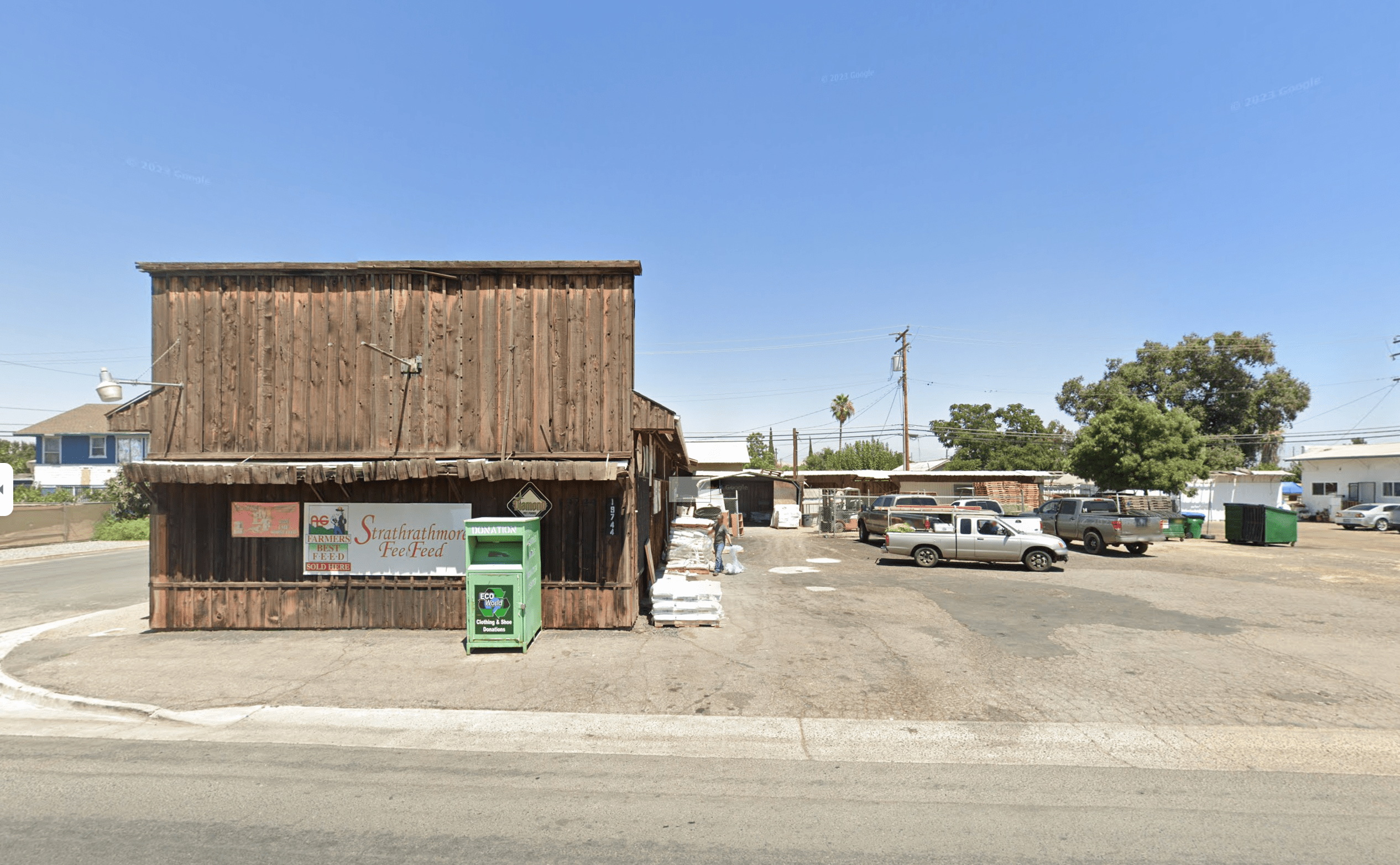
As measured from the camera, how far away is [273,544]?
10812 millimetres

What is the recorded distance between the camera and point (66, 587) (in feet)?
53.3

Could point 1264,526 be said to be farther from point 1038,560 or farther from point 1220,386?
point 1220,386

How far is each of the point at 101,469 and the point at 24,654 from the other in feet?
131

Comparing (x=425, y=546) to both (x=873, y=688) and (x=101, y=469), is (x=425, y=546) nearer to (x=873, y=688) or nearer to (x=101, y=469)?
(x=873, y=688)

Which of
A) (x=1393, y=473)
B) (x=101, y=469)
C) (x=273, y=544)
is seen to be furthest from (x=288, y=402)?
(x=1393, y=473)

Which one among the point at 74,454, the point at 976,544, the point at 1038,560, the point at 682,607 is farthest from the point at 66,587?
the point at 74,454

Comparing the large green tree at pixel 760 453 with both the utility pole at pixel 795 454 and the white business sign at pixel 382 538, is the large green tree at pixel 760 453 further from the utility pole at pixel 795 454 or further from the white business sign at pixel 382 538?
the white business sign at pixel 382 538

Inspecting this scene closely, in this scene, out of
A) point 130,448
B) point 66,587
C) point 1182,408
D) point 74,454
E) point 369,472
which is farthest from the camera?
point 1182,408

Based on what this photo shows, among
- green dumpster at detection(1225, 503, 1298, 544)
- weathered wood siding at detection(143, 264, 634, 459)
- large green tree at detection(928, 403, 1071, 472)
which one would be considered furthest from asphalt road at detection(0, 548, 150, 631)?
large green tree at detection(928, 403, 1071, 472)

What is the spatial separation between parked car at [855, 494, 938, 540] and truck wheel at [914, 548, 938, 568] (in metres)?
6.11

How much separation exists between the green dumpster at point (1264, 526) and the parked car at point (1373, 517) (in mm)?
15352

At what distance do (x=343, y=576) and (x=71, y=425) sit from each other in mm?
42348

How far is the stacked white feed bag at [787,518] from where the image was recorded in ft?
112

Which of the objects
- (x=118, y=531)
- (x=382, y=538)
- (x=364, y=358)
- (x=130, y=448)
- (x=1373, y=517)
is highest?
(x=364, y=358)
